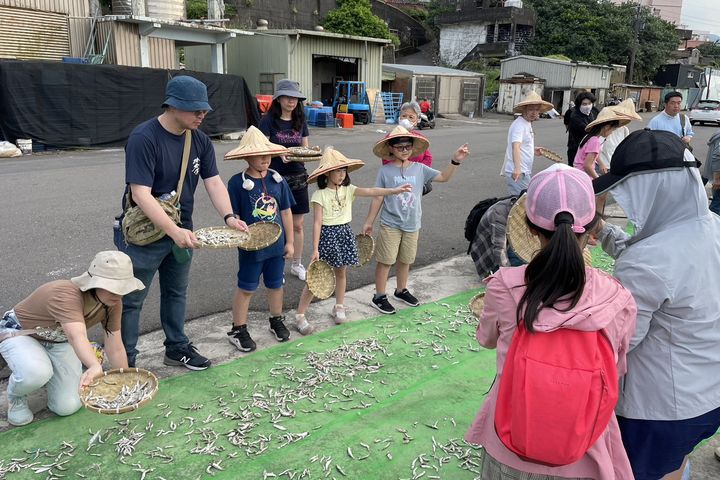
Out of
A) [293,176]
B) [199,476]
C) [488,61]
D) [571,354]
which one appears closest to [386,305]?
[293,176]

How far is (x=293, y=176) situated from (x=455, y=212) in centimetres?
393

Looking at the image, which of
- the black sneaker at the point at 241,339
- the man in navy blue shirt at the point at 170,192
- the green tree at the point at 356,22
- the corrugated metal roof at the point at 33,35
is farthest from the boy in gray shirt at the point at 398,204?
the green tree at the point at 356,22

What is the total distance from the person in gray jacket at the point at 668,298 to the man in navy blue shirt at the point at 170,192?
2379 millimetres

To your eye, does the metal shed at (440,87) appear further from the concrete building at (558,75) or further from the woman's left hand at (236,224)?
the woman's left hand at (236,224)

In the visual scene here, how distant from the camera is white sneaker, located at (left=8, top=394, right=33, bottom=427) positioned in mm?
3148

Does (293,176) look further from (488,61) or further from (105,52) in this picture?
(488,61)

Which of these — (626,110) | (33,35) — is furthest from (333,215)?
(33,35)

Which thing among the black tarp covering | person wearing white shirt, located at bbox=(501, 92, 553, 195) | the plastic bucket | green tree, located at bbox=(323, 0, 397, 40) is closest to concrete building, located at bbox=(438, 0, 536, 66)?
green tree, located at bbox=(323, 0, 397, 40)

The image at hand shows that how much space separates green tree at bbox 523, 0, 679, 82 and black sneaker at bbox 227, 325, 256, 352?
43.1 m

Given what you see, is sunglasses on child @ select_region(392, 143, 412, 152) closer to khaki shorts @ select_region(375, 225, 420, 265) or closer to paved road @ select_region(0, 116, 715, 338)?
khaki shorts @ select_region(375, 225, 420, 265)

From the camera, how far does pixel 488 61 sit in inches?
1716

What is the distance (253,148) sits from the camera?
413 centimetres

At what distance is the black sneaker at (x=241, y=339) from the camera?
411cm

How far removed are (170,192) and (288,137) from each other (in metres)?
1.90
